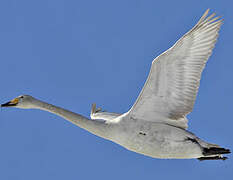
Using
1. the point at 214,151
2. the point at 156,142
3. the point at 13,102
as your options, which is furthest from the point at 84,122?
the point at 214,151

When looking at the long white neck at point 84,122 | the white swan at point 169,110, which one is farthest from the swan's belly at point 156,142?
the long white neck at point 84,122

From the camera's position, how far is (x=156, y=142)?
12570 millimetres

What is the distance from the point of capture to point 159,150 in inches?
494

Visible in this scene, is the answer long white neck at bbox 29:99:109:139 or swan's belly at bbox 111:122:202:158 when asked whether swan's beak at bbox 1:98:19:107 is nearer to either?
long white neck at bbox 29:99:109:139

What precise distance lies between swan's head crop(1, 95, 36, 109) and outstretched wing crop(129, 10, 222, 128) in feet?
8.78

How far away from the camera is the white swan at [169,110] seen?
12297 millimetres

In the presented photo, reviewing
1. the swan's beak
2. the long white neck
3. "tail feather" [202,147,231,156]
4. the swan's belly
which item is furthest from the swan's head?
"tail feather" [202,147,231,156]

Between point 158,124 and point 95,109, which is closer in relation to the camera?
point 158,124

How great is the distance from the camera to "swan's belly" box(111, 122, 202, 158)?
494 inches

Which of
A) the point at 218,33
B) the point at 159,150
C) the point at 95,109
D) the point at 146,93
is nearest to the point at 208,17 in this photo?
the point at 218,33

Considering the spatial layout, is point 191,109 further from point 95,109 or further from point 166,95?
point 95,109

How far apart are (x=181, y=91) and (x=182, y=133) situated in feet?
3.29

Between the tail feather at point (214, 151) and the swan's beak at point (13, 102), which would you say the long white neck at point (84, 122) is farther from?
the tail feather at point (214, 151)

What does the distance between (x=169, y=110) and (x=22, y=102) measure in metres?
3.77
